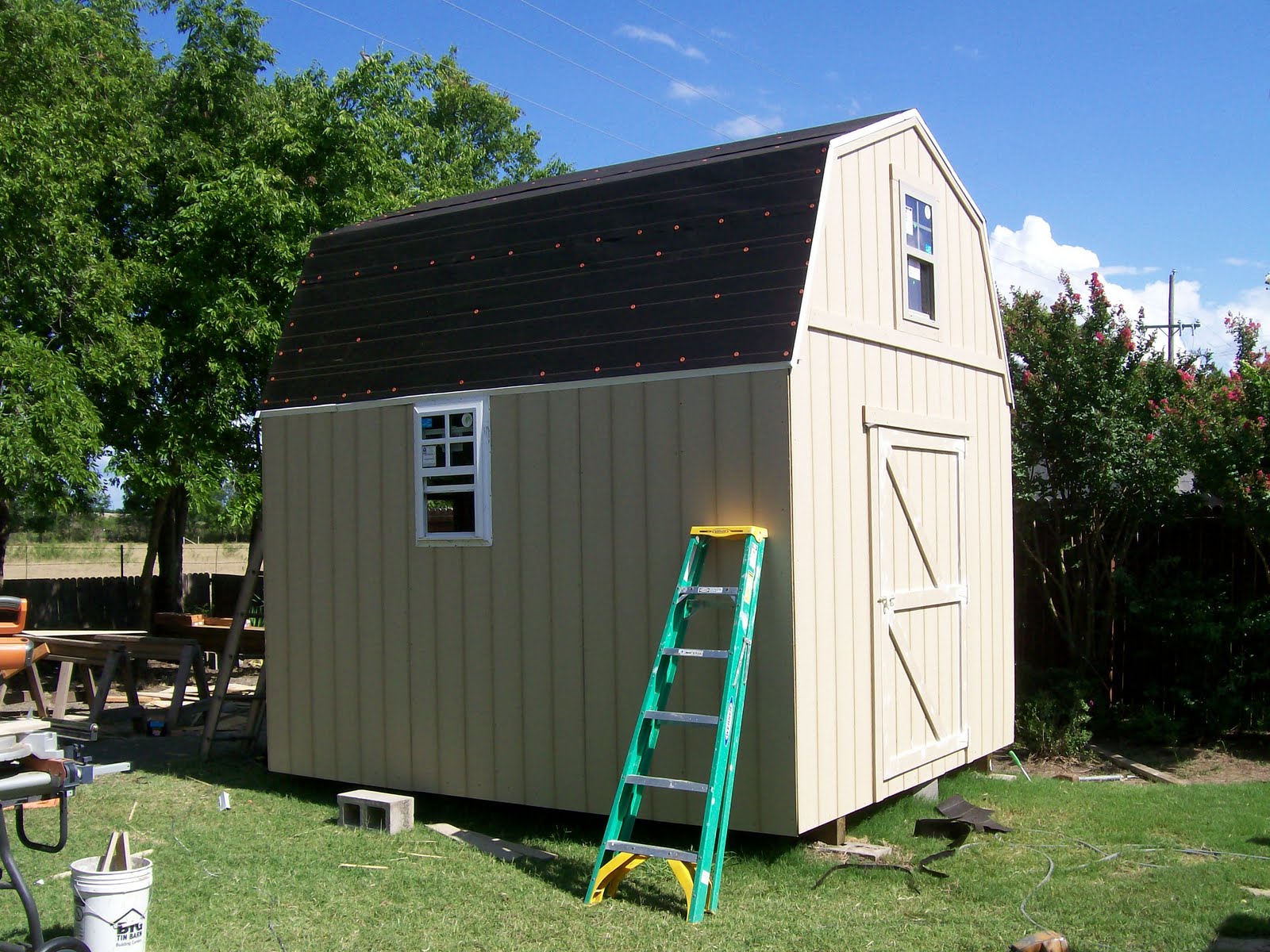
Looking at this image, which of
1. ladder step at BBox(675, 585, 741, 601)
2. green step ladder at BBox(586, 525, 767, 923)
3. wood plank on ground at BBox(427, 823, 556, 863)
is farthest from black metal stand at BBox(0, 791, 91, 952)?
ladder step at BBox(675, 585, 741, 601)

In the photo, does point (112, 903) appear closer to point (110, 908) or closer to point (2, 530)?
point (110, 908)

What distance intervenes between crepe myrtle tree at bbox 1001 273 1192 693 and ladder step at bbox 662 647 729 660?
17.6 ft

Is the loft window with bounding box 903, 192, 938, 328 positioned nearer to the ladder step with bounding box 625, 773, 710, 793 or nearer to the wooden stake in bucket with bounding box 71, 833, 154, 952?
the ladder step with bounding box 625, 773, 710, 793

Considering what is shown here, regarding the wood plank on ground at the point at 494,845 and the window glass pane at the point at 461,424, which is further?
the window glass pane at the point at 461,424

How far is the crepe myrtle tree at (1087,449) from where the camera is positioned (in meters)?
9.96

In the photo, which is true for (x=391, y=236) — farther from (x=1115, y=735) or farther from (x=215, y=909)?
(x=1115, y=735)

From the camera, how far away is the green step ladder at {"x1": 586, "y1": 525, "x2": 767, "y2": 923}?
5.52 meters

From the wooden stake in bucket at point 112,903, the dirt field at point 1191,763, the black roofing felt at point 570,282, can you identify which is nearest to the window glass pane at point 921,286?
the black roofing felt at point 570,282

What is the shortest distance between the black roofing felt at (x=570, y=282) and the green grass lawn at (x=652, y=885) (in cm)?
280

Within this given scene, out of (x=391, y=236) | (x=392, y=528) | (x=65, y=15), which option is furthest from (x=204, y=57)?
(x=392, y=528)

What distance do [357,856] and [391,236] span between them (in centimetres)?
438

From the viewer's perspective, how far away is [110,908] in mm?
4598

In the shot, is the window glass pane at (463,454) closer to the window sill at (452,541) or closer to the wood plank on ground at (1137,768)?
the window sill at (452,541)

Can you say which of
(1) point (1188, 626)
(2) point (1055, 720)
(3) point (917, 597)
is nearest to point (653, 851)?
(3) point (917, 597)
